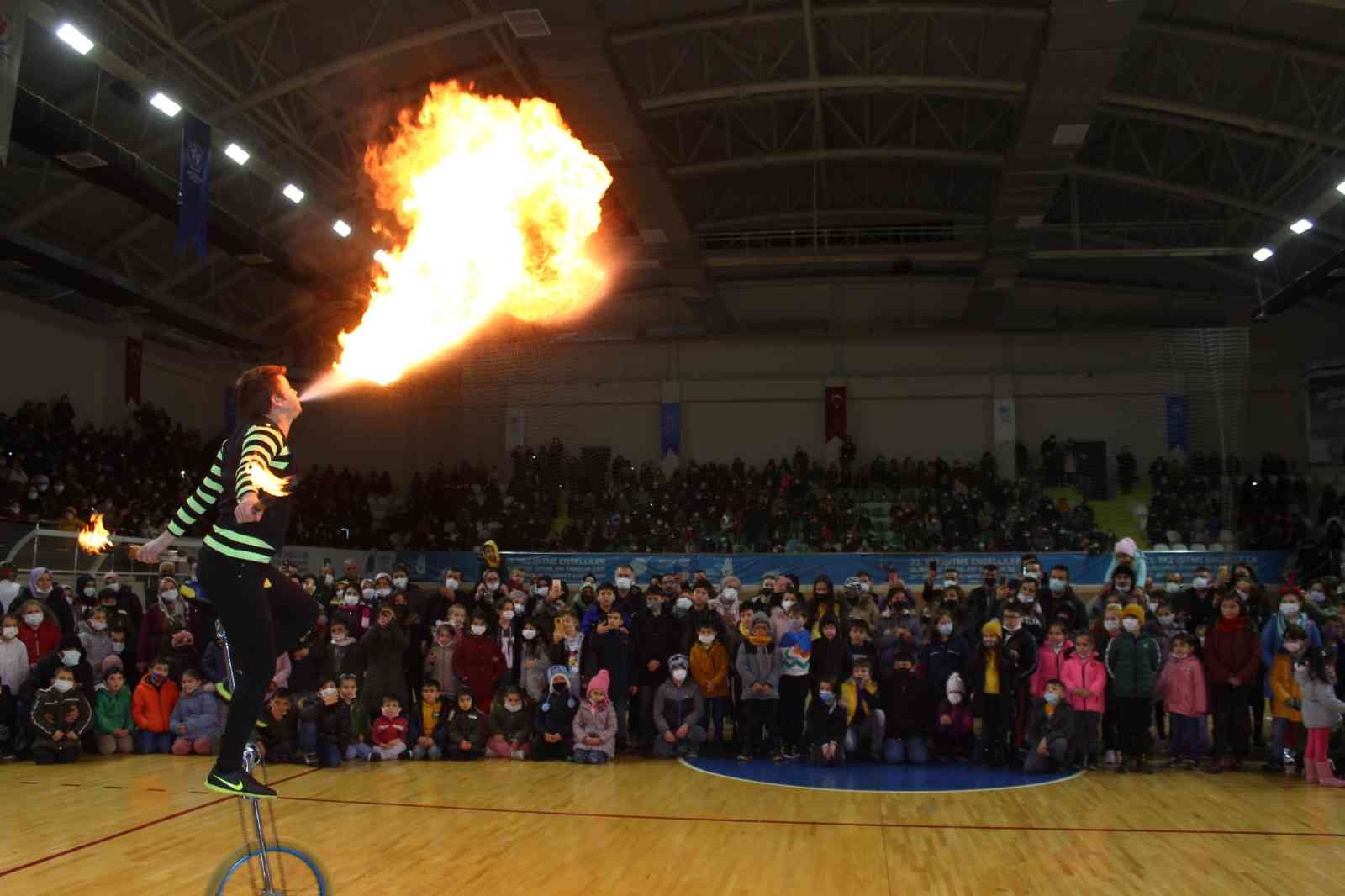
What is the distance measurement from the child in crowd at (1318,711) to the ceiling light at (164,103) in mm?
19570

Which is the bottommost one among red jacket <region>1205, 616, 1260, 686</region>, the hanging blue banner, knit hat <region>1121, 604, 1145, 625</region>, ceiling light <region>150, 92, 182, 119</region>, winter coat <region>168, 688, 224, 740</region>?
winter coat <region>168, 688, 224, 740</region>

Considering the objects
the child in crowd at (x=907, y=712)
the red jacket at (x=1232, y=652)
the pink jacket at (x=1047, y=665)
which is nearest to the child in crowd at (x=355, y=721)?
the child in crowd at (x=907, y=712)

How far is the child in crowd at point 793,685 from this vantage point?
13.4 m

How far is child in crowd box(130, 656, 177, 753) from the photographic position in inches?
549

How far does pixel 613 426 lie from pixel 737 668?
23612 mm

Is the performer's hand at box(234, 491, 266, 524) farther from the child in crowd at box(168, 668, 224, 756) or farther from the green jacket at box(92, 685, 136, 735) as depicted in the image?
the green jacket at box(92, 685, 136, 735)

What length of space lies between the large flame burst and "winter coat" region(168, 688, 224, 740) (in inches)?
210

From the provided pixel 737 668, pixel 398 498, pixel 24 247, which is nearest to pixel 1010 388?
pixel 398 498

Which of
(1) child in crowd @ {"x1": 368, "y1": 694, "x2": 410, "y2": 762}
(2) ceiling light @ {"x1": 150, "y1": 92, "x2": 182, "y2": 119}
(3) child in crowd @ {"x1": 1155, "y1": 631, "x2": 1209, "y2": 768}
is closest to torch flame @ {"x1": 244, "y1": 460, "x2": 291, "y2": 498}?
(1) child in crowd @ {"x1": 368, "y1": 694, "x2": 410, "y2": 762}

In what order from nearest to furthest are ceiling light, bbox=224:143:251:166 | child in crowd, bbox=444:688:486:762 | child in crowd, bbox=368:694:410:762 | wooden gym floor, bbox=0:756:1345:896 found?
wooden gym floor, bbox=0:756:1345:896 → child in crowd, bbox=368:694:410:762 → child in crowd, bbox=444:688:486:762 → ceiling light, bbox=224:143:251:166

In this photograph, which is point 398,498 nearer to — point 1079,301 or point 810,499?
point 810,499

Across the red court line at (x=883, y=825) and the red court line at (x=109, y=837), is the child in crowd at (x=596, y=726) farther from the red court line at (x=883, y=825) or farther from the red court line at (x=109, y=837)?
the red court line at (x=109, y=837)

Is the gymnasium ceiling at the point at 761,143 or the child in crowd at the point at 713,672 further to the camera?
the gymnasium ceiling at the point at 761,143

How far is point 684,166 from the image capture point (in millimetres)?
26734
